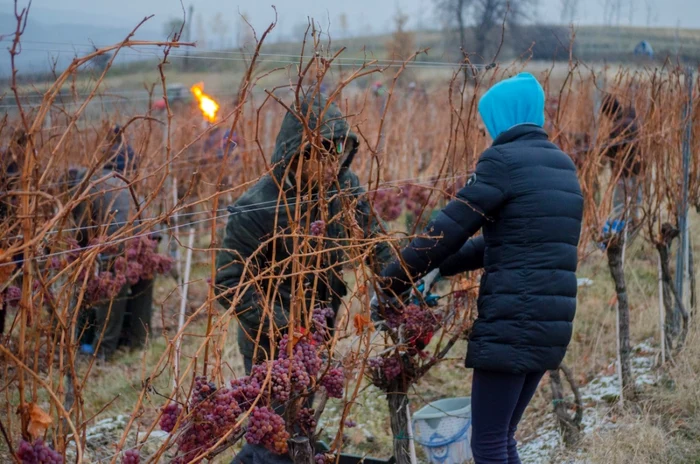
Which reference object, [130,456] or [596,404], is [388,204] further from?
[130,456]

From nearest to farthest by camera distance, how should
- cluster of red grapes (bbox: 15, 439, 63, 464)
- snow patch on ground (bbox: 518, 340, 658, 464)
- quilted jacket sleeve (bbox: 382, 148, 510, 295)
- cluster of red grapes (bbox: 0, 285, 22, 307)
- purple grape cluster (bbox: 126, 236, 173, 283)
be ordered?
cluster of red grapes (bbox: 15, 439, 63, 464) < quilted jacket sleeve (bbox: 382, 148, 510, 295) < cluster of red grapes (bbox: 0, 285, 22, 307) < snow patch on ground (bbox: 518, 340, 658, 464) < purple grape cluster (bbox: 126, 236, 173, 283)

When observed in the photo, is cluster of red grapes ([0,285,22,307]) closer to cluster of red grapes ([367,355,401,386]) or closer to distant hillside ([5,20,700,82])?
distant hillside ([5,20,700,82])

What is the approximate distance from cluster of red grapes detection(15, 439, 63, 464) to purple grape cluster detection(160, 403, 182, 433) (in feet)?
1.14

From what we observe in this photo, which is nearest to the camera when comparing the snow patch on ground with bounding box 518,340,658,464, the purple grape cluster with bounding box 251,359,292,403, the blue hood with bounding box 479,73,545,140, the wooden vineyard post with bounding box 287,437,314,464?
the purple grape cluster with bounding box 251,359,292,403

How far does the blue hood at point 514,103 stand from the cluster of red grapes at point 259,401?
38.7 inches

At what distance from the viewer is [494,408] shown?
8.29 ft

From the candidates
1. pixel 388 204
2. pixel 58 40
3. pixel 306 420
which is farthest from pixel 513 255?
pixel 388 204

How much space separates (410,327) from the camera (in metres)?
2.65

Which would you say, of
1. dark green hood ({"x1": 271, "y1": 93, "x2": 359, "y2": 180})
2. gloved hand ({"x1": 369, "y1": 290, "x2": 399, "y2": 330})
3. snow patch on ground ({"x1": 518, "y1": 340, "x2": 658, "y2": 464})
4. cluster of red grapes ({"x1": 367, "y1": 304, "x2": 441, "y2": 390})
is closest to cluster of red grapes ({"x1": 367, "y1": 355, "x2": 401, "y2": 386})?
cluster of red grapes ({"x1": 367, "y1": 304, "x2": 441, "y2": 390})

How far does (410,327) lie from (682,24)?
525 cm

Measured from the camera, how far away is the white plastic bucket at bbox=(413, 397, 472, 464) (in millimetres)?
3482

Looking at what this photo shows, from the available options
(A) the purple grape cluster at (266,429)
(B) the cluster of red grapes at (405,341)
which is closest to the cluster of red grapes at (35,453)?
(A) the purple grape cluster at (266,429)

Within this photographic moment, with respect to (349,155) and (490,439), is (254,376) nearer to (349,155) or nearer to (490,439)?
(490,439)

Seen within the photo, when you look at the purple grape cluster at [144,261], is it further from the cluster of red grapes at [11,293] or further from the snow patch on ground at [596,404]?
the snow patch on ground at [596,404]
